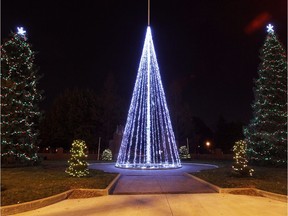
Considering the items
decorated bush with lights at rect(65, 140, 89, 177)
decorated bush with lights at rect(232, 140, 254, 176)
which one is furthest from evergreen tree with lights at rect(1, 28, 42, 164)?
decorated bush with lights at rect(232, 140, 254, 176)

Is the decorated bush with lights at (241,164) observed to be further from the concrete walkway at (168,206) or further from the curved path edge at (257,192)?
the concrete walkway at (168,206)

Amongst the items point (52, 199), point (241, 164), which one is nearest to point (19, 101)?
point (52, 199)

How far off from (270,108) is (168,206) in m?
17.3

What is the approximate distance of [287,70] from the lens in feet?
77.4

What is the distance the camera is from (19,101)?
→ 22.1m

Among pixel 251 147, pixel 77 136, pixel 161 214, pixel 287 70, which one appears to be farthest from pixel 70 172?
pixel 77 136

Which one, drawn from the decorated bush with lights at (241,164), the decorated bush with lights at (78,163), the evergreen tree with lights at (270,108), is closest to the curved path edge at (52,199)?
the decorated bush with lights at (78,163)

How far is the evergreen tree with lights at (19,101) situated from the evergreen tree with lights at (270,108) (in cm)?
1639

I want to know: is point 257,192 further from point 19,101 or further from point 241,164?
point 19,101

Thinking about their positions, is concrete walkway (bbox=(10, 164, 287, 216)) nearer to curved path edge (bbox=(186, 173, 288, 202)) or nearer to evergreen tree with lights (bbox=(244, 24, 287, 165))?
curved path edge (bbox=(186, 173, 288, 202))

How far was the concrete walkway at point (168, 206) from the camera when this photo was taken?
8.09 metres

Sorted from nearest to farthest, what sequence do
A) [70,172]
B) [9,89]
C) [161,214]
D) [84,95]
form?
1. [161,214]
2. [70,172]
3. [9,89]
4. [84,95]

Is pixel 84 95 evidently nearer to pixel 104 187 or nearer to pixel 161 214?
pixel 104 187

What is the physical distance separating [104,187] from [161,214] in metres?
4.01
